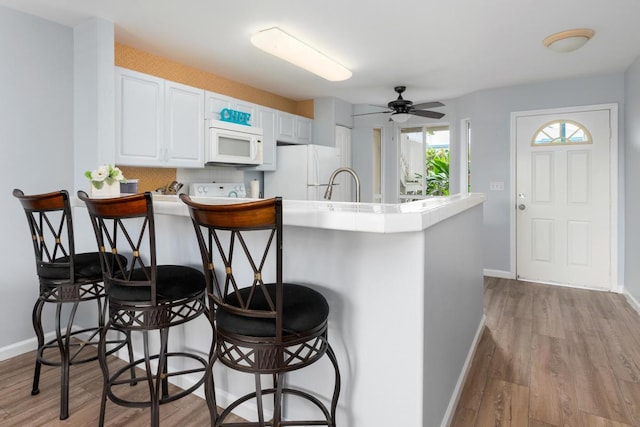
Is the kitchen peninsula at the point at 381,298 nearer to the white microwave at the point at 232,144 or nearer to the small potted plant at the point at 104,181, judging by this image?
the small potted plant at the point at 104,181

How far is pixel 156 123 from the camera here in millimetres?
3105

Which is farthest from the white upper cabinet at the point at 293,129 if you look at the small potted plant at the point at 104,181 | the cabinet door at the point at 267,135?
the small potted plant at the point at 104,181

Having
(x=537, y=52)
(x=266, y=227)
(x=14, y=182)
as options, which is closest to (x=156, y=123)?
(x=14, y=182)

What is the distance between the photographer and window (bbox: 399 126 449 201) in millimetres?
5688

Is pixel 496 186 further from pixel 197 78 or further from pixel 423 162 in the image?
pixel 197 78


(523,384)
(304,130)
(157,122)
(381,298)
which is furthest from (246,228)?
(304,130)

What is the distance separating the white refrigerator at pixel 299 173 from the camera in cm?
453

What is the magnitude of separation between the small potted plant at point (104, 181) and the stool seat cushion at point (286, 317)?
143cm

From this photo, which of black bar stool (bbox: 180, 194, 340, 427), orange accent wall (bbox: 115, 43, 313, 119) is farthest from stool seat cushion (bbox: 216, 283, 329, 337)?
orange accent wall (bbox: 115, 43, 313, 119)

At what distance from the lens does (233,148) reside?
3.81 meters

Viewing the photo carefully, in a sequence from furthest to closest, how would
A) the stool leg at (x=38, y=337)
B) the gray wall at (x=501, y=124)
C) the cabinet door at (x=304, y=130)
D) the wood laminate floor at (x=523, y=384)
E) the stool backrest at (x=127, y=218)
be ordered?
the cabinet door at (x=304, y=130) < the gray wall at (x=501, y=124) < the stool leg at (x=38, y=337) < the wood laminate floor at (x=523, y=384) < the stool backrest at (x=127, y=218)

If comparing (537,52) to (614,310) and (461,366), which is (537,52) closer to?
(614,310)

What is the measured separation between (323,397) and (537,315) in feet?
8.59

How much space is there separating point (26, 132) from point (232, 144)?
5.47 ft
